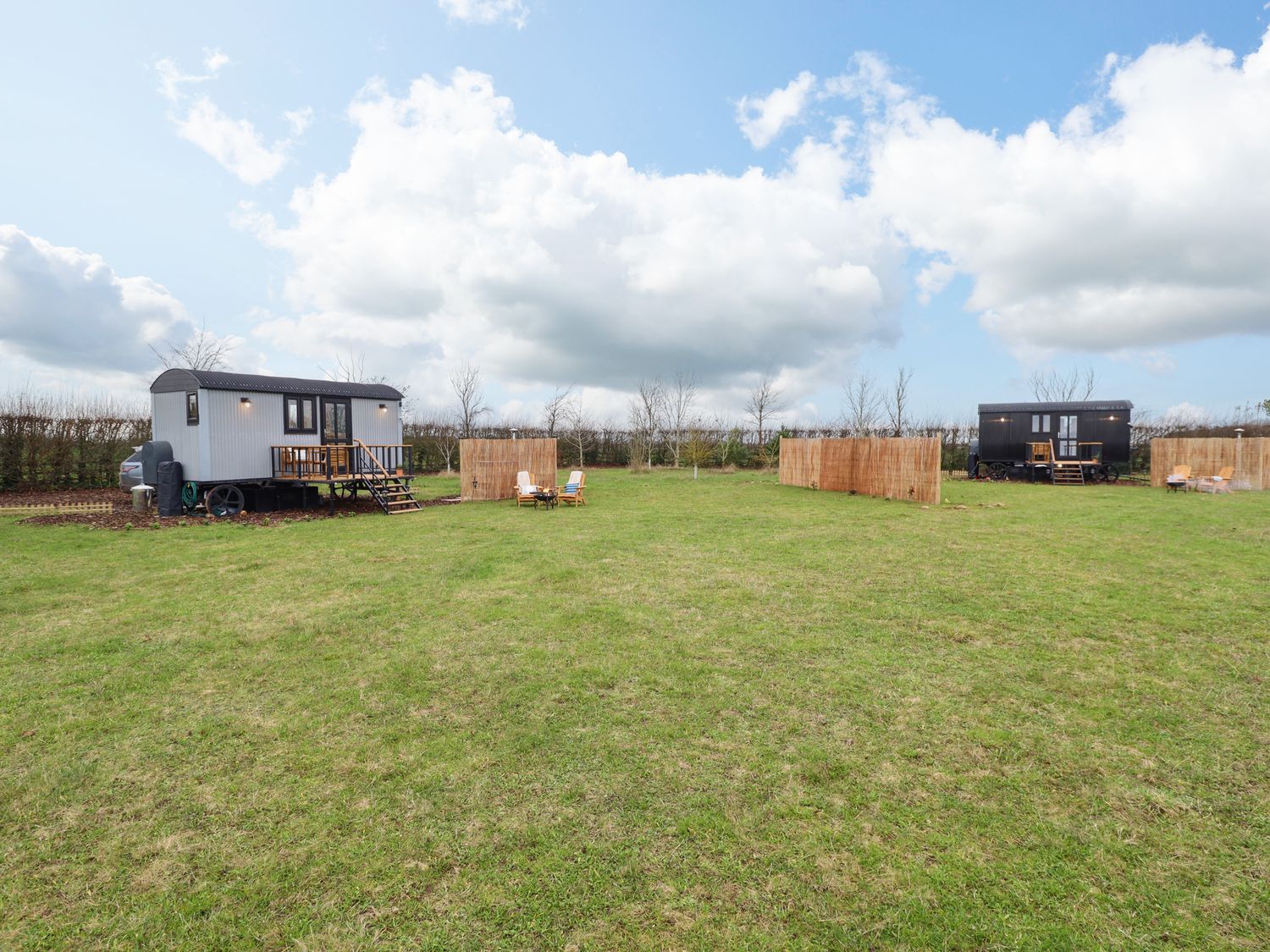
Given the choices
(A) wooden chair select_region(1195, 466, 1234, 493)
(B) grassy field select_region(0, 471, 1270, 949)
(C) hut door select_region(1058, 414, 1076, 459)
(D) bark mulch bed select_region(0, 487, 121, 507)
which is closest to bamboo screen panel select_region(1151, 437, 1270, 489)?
(A) wooden chair select_region(1195, 466, 1234, 493)

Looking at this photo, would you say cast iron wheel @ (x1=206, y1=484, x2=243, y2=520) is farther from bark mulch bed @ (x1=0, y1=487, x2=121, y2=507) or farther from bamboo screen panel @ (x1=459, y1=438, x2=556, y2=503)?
bamboo screen panel @ (x1=459, y1=438, x2=556, y2=503)

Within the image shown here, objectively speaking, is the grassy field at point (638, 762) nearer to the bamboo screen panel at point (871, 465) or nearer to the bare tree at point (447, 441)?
the bamboo screen panel at point (871, 465)

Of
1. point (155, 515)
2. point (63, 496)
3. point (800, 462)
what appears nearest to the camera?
point (155, 515)

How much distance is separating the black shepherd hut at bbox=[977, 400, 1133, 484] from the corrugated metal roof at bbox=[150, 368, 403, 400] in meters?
23.0

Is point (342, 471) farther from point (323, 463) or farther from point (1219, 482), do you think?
point (1219, 482)

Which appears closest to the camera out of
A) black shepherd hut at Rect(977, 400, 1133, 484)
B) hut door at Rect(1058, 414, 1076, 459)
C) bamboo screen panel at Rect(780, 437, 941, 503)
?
bamboo screen panel at Rect(780, 437, 941, 503)

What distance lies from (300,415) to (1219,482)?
2673cm

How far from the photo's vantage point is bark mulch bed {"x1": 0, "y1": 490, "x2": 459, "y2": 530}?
41.2 feet

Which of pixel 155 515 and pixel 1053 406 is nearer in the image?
pixel 155 515

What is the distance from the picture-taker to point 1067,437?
78.1 ft

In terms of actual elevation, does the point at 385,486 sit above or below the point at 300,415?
below

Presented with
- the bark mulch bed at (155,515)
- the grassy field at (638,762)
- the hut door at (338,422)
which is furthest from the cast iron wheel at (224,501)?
the grassy field at (638,762)

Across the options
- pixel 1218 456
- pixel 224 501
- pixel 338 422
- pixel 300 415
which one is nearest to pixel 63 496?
pixel 224 501

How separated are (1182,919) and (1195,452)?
2367cm
